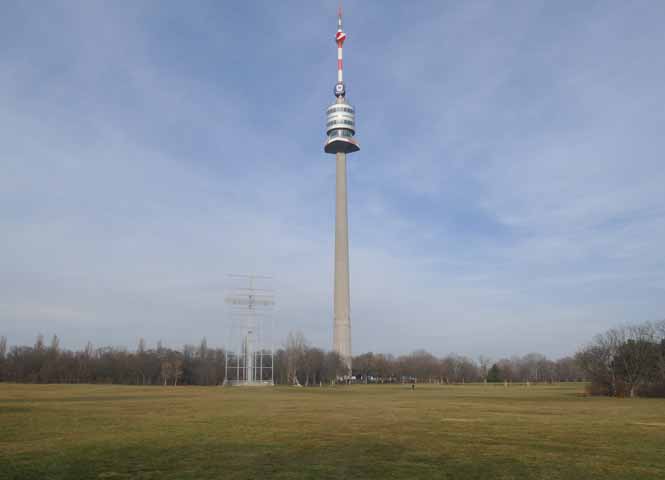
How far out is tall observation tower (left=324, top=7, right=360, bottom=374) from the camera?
140m

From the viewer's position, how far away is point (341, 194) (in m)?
→ 147

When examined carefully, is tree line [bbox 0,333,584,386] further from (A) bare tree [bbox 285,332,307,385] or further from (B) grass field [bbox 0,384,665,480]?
(B) grass field [bbox 0,384,665,480]

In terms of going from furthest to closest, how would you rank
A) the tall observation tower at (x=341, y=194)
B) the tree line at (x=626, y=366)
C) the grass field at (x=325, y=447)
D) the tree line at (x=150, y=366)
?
the tall observation tower at (x=341, y=194), the tree line at (x=150, y=366), the tree line at (x=626, y=366), the grass field at (x=325, y=447)

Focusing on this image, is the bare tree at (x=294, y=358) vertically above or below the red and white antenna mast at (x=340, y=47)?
below

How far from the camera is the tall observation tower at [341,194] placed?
140250 millimetres

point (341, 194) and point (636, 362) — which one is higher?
point (341, 194)

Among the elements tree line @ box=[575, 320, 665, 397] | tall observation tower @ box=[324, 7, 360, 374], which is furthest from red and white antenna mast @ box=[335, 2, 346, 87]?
tree line @ box=[575, 320, 665, 397]

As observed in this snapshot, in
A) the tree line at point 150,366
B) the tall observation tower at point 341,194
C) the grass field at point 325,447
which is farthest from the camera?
the tall observation tower at point 341,194

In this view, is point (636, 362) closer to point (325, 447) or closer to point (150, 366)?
point (325, 447)

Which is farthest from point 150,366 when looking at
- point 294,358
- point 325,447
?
point 325,447

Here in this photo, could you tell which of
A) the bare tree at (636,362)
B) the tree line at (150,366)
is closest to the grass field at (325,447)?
Answer: the bare tree at (636,362)

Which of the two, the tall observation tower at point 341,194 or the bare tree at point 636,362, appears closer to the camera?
the bare tree at point 636,362

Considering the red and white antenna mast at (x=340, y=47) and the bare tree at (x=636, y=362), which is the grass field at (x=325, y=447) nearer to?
the bare tree at (x=636, y=362)

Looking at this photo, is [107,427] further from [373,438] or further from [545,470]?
[545,470]
